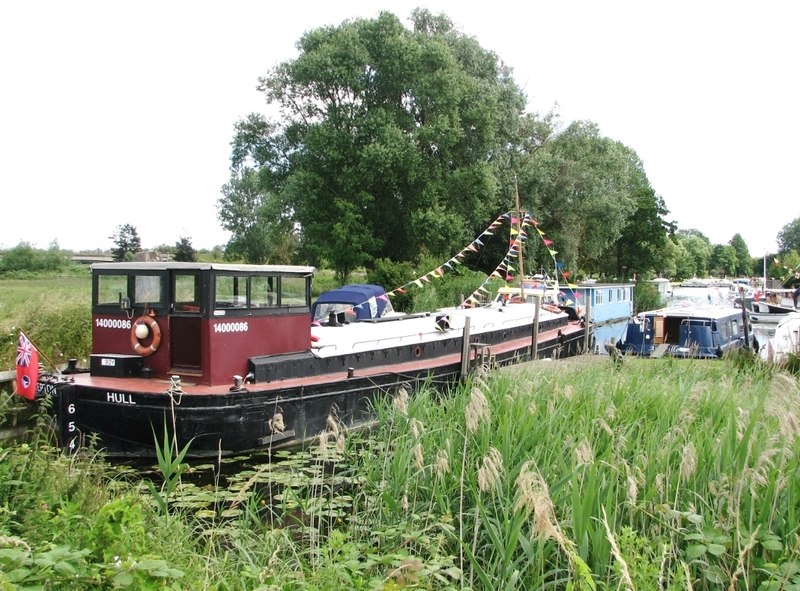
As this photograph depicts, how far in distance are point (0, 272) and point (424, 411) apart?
37225mm

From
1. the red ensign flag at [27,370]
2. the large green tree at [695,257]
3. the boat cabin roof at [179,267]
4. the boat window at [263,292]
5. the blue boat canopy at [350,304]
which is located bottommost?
the red ensign flag at [27,370]

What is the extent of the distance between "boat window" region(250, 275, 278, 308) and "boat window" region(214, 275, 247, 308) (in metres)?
0.16

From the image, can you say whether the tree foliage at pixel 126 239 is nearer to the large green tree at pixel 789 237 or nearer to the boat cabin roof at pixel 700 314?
the boat cabin roof at pixel 700 314

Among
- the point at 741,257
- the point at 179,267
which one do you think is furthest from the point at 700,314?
the point at 741,257

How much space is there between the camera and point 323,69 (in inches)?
1073

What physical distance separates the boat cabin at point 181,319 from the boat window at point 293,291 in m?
0.34

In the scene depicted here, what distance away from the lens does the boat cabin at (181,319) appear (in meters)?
10.2

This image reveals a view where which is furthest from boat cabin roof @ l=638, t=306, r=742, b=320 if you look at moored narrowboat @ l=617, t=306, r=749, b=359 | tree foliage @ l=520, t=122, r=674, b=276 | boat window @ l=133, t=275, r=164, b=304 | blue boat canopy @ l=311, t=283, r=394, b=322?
boat window @ l=133, t=275, r=164, b=304

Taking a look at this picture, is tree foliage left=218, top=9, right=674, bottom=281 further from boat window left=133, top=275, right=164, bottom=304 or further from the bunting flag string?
boat window left=133, top=275, right=164, bottom=304

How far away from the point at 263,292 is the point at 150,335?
189 cm

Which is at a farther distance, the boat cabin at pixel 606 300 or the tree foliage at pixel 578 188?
the tree foliage at pixel 578 188

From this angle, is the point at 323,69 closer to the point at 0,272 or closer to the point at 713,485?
the point at 0,272

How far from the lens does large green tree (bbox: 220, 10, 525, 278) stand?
2753 cm

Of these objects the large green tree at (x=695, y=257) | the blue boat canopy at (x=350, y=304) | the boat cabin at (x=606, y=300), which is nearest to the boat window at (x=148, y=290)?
the blue boat canopy at (x=350, y=304)
